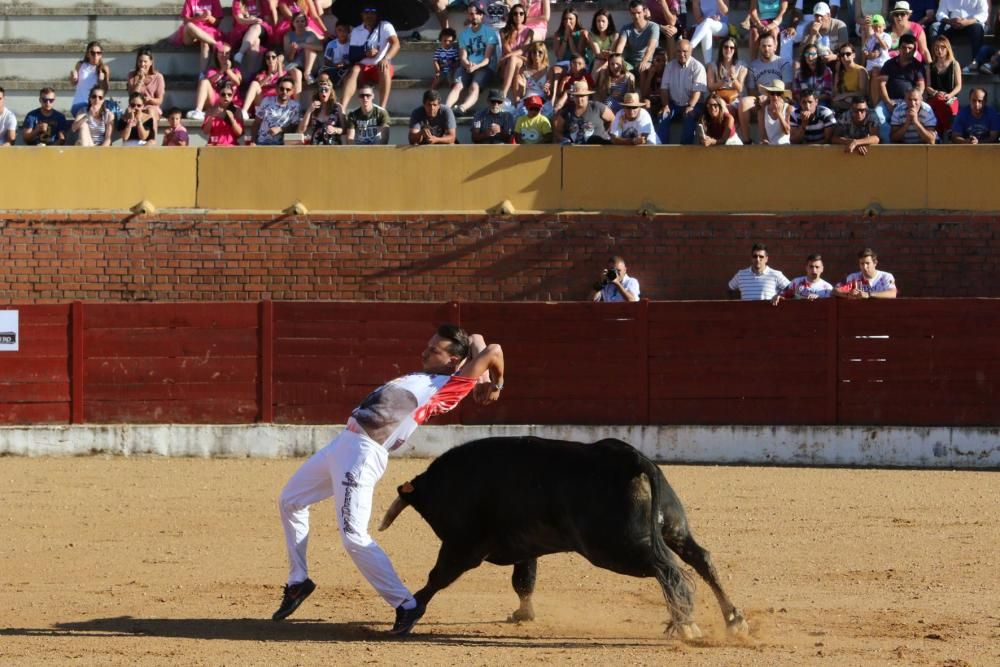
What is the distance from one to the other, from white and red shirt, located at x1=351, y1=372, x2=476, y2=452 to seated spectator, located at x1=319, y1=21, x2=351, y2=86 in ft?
33.5

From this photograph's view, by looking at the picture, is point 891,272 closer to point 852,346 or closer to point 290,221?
point 852,346

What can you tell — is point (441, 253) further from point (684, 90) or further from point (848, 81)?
point (848, 81)

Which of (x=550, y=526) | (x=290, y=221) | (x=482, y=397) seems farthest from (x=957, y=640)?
(x=290, y=221)

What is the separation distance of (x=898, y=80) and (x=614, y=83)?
9.01ft

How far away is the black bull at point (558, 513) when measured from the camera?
6750 mm

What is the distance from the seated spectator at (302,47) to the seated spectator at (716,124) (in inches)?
178

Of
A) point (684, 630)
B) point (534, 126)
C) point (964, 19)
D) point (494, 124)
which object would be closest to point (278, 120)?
point (494, 124)

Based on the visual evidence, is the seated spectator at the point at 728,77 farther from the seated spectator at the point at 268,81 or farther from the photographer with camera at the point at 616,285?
the seated spectator at the point at 268,81

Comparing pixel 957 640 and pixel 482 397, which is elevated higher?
pixel 482 397

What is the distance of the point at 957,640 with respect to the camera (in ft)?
23.2

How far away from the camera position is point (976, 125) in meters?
15.1

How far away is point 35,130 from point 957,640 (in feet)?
41.0

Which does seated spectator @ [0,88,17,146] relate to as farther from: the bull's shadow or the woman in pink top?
the bull's shadow

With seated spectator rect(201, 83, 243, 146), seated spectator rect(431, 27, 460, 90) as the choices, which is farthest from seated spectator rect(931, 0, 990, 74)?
seated spectator rect(201, 83, 243, 146)
